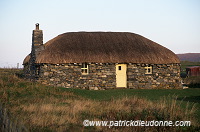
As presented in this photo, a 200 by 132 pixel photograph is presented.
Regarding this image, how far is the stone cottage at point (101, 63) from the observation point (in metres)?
19.4

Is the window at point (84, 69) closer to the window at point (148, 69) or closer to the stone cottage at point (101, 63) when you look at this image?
the stone cottage at point (101, 63)

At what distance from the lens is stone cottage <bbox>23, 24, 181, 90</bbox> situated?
764 inches

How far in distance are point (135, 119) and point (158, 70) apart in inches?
544

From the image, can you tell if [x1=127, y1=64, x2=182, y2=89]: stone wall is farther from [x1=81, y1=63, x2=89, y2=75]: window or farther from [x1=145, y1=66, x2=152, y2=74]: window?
[x1=81, y1=63, x2=89, y2=75]: window

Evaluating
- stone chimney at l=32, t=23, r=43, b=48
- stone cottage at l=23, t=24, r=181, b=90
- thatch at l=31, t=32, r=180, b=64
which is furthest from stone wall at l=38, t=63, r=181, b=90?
stone chimney at l=32, t=23, r=43, b=48

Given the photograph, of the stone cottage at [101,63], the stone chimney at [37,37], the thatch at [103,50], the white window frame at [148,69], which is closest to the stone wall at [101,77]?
the stone cottage at [101,63]

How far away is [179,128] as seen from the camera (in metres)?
7.10

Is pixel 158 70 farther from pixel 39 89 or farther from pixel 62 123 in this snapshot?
pixel 62 123

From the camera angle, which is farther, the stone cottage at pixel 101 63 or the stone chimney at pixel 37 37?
the stone chimney at pixel 37 37

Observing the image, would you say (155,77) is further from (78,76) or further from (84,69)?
(78,76)

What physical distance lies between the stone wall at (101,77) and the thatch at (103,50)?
0.52 metres

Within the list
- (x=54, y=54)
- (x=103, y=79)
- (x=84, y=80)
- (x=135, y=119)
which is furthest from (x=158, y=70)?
(x=135, y=119)

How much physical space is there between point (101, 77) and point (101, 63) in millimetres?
1113

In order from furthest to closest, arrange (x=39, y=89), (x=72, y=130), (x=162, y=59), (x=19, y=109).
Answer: (x=162, y=59), (x=39, y=89), (x=19, y=109), (x=72, y=130)
